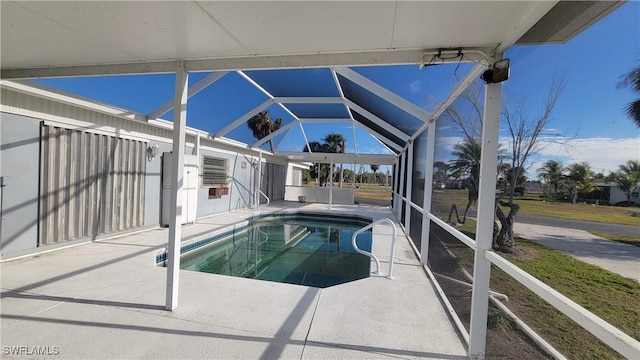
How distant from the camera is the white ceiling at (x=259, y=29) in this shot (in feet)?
5.31

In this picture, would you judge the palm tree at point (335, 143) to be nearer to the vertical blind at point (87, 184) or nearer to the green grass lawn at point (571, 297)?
the vertical blind at point (87, 184)

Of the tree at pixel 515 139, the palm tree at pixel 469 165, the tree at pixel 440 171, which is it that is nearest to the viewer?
the tree at pixel 515 139

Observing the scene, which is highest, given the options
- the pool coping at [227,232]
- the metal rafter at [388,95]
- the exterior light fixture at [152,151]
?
the metal rafter at [388,95]

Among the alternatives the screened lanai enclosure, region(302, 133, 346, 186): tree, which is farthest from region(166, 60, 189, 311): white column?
region(302, 133, 346, 186): tree

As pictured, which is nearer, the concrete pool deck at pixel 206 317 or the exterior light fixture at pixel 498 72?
the exterior light fixture at pixel 498 72

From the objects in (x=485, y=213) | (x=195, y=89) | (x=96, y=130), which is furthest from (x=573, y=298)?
(x=96, y=130)

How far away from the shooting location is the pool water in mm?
4910

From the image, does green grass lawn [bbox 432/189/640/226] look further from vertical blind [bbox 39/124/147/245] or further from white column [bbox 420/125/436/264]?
vertical blind [bbox 39/124/147/245]

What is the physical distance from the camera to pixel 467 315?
2.68m

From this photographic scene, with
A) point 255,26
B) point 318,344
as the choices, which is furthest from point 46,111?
point 318,344

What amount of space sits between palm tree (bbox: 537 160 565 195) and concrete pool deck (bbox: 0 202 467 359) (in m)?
1.48

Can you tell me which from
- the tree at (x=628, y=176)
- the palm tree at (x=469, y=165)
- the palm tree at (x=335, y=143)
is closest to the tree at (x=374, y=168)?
the palm tree at (x=335, y=143)

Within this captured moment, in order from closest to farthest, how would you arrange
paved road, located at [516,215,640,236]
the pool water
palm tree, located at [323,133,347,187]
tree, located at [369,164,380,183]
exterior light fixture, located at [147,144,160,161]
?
paved road, located at [516,215,640,236]
the pool water
exterior light fixture, located at [147,144,160,161]
palm tree, located at [323,133,347,187]
tree, located at [369,164,380,183]

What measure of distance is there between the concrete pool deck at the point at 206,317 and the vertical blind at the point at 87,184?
0.82m
